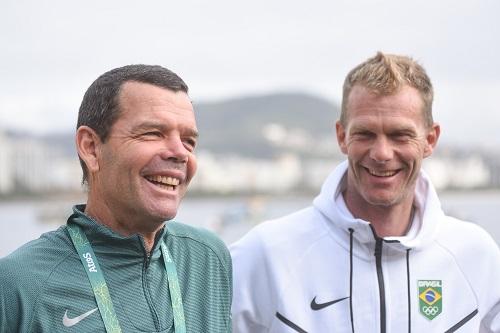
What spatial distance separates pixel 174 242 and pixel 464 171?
2714cm

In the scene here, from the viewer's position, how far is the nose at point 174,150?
9.57ft

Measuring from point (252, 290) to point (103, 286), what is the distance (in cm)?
125

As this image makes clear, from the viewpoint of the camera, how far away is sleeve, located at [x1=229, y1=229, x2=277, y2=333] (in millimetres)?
3873

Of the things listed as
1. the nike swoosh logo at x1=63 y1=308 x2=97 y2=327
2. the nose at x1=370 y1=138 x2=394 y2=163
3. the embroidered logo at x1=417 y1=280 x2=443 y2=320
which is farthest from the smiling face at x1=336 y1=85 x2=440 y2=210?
the nike swoosh logo at x1=63 y1=308 x2=97 y2=327

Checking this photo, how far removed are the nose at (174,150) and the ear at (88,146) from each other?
246 mm

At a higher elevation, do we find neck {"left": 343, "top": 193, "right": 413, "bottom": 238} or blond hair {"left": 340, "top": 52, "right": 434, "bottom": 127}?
blond hair {"left": 340, "top": 52, "right": 434, "bottom": 127}

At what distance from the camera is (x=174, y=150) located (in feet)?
9.60

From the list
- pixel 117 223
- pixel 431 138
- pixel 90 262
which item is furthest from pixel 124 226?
pixel 431 138

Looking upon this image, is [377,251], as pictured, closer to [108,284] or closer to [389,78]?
[389,78]

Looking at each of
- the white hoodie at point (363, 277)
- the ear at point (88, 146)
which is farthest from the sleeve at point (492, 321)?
the ear at point (88, 146)

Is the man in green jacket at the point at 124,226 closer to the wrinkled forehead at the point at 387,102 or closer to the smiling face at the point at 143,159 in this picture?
the smiling face at the point at 143,159

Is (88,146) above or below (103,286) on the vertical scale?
above

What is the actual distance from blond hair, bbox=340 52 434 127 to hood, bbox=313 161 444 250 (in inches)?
13.8

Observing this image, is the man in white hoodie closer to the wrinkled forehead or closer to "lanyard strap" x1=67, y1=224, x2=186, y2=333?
the wrinkled forehead
